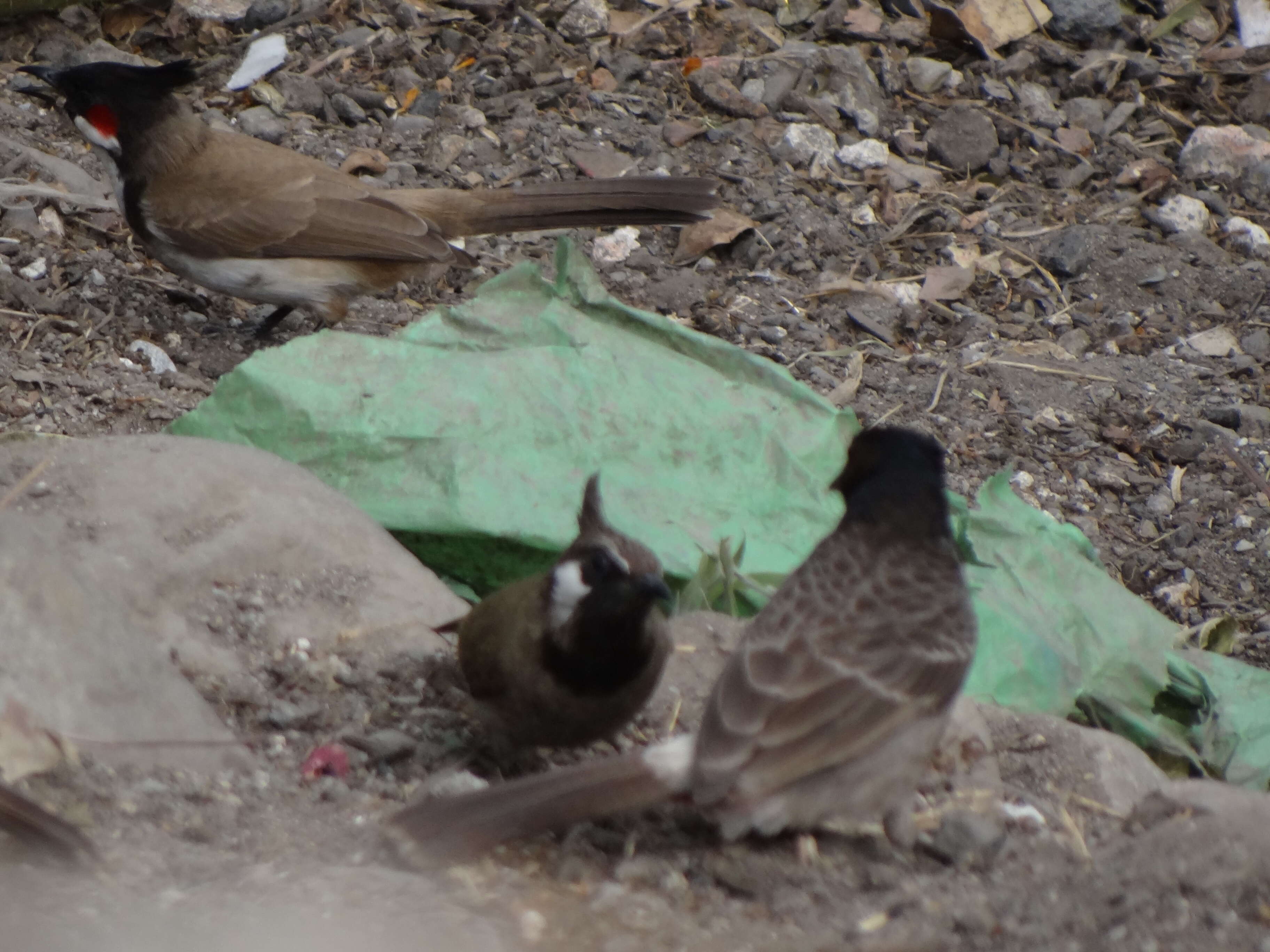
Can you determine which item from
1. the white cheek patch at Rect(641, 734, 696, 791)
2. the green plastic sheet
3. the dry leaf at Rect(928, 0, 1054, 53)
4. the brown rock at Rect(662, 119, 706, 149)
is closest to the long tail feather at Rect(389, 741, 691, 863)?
the white cheek patch at Rect(641, 734, 696, 791)

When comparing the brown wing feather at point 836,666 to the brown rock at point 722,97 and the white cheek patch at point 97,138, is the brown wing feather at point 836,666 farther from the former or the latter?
the brown rock at point 722,97

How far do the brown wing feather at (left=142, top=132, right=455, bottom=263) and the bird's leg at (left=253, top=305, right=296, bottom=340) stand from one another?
34 cm

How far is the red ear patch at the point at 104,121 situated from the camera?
6238mm

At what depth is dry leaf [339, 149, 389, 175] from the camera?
23.1 ft

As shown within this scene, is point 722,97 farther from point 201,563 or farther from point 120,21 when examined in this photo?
point 201,563

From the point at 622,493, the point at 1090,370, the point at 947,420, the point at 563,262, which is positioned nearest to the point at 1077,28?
the point at 1090,370

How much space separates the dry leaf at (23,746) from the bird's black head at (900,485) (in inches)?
69.2

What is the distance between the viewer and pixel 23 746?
2.83 m

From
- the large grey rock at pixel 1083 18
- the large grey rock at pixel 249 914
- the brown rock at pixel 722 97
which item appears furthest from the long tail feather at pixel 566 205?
the large grey rock at pixel 249 914

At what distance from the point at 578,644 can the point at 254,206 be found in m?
3.65

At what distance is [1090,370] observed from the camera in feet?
20.5

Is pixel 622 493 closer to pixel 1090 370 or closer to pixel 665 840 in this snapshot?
pixel 665 840

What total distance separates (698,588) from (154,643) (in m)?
1.58

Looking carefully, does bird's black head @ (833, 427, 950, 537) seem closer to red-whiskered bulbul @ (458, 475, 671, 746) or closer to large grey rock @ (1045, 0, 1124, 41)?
red-whiskered bulbul @ (458, 475, 671, 746)
